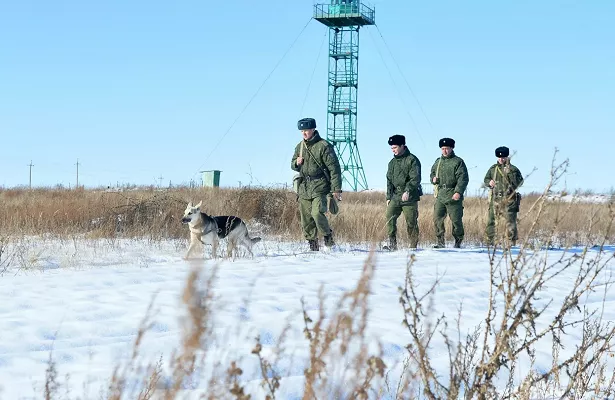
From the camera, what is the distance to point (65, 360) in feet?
14.5

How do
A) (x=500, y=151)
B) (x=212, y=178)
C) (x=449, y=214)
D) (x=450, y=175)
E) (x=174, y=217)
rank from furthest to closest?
(x=212, y=178)
(x=174, y=217)
(x=449, y=214)
(x=450, y=175)
(x=500, y=151)

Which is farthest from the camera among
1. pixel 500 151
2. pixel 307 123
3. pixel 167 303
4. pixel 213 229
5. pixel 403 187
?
pixel 500 151

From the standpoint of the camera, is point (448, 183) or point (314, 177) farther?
point (448, 183)

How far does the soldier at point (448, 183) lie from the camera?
38.9ft

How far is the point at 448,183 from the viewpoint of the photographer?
12.0 metres

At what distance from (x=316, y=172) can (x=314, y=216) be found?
0.65 metres

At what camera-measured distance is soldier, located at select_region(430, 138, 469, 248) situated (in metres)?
11.9

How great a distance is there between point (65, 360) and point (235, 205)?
1114 centimetres

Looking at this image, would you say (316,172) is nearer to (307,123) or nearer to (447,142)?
(307,123)

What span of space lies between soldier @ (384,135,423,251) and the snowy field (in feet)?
2.28

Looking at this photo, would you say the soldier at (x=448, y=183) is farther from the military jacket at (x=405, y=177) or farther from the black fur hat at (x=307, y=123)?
the black fur hat at (x=307, y=123)

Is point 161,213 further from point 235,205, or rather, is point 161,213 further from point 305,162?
point 305,162

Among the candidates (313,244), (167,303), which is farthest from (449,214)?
(167,303)

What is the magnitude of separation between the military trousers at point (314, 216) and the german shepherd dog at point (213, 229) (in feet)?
2.85
